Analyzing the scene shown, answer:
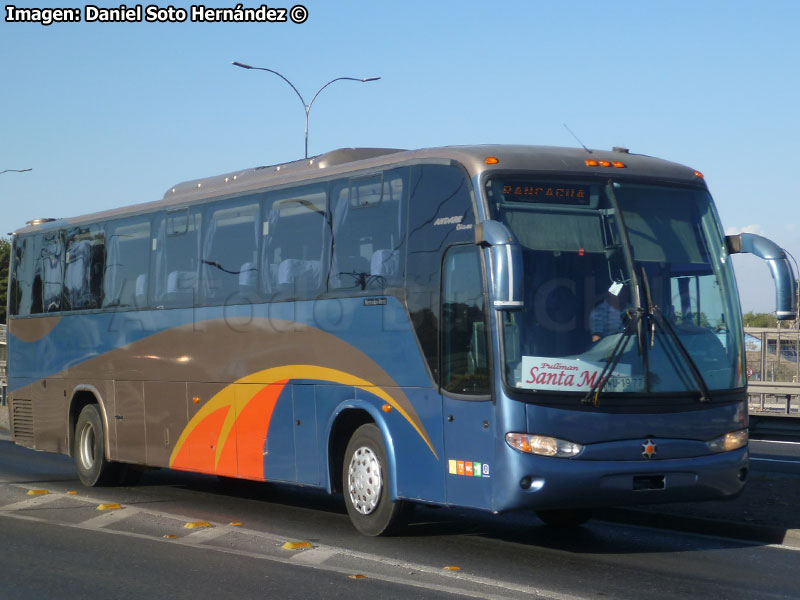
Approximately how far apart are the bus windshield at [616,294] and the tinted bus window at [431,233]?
38 centimetres

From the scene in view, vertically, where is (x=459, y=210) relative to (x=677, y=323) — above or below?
above

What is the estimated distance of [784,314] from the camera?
31.8ft

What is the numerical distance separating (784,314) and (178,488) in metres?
8.71

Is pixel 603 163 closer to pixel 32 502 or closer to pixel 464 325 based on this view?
pixel 464 325

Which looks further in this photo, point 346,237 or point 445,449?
point 346,237

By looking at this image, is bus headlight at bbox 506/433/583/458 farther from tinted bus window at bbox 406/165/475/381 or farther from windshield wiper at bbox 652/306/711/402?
windshield wiper at bbox 652/306/711/402

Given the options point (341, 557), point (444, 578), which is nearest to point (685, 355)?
point (444, 578)

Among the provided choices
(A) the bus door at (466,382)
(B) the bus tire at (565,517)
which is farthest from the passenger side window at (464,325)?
(B) the bus tire at (565,517)

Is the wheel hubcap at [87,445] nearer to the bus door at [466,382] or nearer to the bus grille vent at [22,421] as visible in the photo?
the bus grille vent at [22,421]

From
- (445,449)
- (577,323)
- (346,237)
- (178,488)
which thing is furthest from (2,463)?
(577,323)

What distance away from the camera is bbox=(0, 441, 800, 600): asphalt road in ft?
27.0

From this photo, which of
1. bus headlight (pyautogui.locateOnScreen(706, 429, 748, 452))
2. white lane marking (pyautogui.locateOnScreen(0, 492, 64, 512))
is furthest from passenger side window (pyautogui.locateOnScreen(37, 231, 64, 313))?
bus headlight (pyautogui.locateOnScreen(706, 429, 748, 452))

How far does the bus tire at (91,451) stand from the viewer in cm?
1572

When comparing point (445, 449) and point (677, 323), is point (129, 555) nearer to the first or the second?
point (445, 449)
